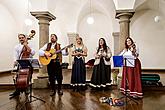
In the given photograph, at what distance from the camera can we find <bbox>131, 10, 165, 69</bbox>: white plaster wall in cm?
1202

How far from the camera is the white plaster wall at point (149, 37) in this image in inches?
473

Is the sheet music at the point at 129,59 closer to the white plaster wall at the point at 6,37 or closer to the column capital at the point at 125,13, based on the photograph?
the column capital at the point at 125,13

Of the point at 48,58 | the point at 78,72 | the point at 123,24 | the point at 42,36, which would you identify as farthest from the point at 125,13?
the point at 48,58

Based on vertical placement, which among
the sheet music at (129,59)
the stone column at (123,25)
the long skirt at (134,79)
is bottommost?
the long skirt at (134,79)

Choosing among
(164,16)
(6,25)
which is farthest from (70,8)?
(164,16)

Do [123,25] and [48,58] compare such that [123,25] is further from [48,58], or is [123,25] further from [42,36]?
[48,58]

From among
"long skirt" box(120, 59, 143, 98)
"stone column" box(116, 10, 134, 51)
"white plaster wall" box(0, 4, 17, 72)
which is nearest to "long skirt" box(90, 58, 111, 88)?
"stone column" box(116, 10, 134, 51)

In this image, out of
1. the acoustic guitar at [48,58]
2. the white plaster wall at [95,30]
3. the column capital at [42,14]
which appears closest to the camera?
the acoustic guitar at [48,58]

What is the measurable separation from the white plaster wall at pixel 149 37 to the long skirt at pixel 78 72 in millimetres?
7206

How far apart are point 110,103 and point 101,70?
174cm

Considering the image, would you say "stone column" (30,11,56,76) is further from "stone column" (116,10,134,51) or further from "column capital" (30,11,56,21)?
"stone column" (116,10,134,51)

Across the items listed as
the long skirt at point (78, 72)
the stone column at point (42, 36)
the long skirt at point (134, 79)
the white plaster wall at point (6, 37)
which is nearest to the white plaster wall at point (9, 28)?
the white plaster wall at point (6, 37)

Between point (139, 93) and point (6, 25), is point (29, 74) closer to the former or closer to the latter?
point (139, 93)

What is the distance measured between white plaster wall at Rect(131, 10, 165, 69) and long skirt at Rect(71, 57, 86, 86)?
7.21m
